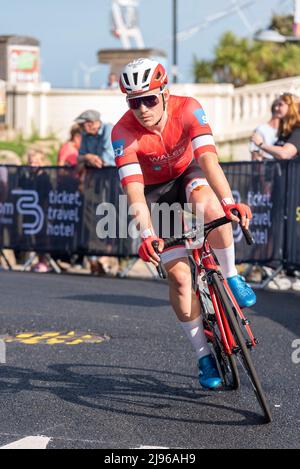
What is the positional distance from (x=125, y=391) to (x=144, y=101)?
190cm

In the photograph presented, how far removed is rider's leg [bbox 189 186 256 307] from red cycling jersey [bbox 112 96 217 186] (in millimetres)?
275

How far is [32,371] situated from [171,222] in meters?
1.57

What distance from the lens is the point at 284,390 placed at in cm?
787

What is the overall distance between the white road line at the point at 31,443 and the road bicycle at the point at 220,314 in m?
1.16

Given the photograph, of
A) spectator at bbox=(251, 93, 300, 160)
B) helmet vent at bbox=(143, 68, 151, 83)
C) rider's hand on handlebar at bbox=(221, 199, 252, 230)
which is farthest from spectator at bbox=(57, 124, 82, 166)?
rider's hand on handlebar at bbox=(221, 199, 252, 230)

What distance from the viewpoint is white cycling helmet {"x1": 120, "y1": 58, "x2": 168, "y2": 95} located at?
7336 millimetres

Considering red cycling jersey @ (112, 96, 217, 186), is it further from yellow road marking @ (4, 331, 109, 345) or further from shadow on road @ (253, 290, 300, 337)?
shadow on road @ (253, 290, 300, 337)

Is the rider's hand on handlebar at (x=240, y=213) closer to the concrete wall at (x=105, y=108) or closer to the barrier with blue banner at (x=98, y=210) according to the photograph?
the barrier with blue banner at (x=98, y=210)

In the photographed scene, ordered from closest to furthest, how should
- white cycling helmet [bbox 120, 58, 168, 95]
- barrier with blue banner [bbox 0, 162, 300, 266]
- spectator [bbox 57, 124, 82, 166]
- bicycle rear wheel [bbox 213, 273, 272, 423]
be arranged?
bicycle rear wheel [bbox 213, 273, 272, 423] < white cycling helmet [bbox 120, 58, 168, 95] < barrier with blue banner [bbox 0, 162, 300, 266] < spectator [bbox 57, 124, 82, 166]

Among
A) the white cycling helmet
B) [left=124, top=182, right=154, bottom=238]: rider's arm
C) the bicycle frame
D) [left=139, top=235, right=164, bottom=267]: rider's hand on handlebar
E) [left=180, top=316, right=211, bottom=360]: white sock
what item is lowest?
[left=180, top=316, right=211, bottom=360]: white sock

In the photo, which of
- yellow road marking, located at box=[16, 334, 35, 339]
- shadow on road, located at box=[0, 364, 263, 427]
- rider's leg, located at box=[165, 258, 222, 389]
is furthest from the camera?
yellow road marking, located at box=[16, 334, 35, 339]

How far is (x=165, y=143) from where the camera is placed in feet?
24.9

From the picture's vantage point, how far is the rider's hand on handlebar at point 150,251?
6805 millimetres
